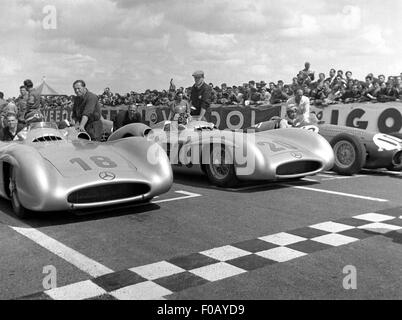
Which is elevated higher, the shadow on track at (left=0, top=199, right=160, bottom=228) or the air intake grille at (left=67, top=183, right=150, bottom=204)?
the air intake grille at (left=67, top=183, right=150, bottom=204)

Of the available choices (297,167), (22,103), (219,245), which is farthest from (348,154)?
(22,103)

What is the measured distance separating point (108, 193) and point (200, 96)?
3.79 meters

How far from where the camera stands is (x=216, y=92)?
1734 centimetres

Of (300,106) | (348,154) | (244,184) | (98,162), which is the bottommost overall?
(244,184)

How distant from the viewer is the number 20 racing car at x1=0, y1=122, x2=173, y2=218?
166 inches

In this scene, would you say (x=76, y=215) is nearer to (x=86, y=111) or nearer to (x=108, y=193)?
(x=108, y=193)

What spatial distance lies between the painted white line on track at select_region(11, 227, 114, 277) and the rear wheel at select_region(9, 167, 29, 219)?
0.96 ft

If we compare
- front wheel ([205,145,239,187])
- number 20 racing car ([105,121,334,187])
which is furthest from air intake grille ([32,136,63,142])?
front wheel ([205,145,239,187])

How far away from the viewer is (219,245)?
368 cm

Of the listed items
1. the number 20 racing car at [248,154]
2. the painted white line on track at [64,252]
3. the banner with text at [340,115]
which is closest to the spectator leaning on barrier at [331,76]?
the banner with text at [340,115]

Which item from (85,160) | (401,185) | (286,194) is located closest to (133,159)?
(85,160)

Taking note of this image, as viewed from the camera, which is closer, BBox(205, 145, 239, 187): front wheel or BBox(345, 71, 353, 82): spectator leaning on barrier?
BBox(205, 145, 239, 187): front wheel

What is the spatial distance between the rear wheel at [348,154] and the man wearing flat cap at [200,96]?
2.17 m

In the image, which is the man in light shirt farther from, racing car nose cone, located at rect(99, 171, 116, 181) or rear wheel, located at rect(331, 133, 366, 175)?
racing car nose cone, located at rect(99, 171, 116, 181)
